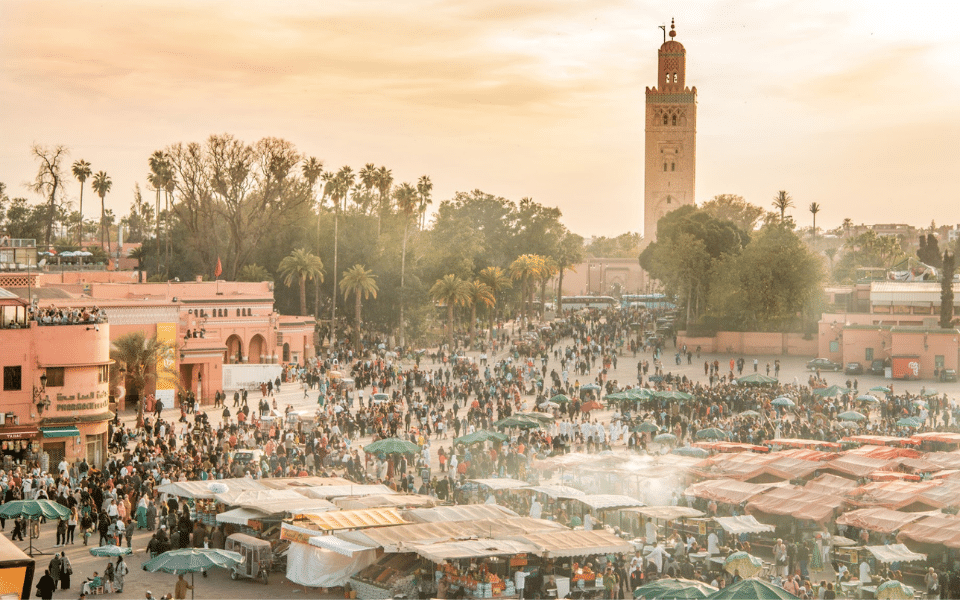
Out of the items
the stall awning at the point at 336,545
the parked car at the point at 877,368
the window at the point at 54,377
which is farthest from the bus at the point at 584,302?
the stall awning at the point at 336,545

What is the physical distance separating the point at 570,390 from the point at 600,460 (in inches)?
615

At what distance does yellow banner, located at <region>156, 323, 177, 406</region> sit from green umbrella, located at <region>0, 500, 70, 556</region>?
2028 centimetres

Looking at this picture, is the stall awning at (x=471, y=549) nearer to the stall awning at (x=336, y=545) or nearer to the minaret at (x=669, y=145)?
the stall awning at (x=336, y=545)

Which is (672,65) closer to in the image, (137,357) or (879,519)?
(137,357)

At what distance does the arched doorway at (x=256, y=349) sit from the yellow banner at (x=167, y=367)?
9.84 m

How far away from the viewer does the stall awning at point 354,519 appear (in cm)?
2012

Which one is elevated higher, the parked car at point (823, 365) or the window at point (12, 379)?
the window at point (12, 379)

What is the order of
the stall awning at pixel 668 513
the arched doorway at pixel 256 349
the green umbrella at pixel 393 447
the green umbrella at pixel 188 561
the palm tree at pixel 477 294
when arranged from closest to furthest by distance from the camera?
the green umbrella at pixel 188 561, the stall awning at pixel 668 513, the green umbrella at pixel 393 447, the arched doorway at pixel 256 349, the palm tree at pixel 477 294

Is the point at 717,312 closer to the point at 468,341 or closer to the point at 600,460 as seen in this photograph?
the point at 468,341

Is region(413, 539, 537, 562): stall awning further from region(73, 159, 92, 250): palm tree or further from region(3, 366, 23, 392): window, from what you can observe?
region(73, 159, 92, 250): palm tree

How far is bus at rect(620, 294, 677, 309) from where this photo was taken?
9197cm

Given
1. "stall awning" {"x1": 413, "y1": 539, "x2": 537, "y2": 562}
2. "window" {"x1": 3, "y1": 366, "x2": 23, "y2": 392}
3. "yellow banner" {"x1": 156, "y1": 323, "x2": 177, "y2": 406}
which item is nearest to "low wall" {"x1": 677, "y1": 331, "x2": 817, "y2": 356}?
"yellow banner" {"x1": 156, "y1": 323, "x2": 177, "y2": 406}

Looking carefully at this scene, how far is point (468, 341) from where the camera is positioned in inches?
2515

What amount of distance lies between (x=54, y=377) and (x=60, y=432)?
173 cm
